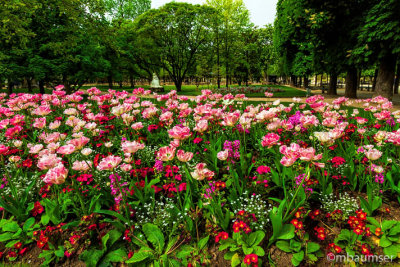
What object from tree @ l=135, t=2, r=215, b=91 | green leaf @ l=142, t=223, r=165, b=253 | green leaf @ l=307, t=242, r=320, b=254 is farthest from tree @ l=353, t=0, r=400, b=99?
tree @ l=135, t=2, r=215, b=91

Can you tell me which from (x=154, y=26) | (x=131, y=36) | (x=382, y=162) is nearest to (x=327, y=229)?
(x=382, y=162)

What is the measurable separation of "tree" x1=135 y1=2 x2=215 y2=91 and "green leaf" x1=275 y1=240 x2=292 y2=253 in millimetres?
23853

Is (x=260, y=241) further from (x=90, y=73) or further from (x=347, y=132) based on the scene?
(x=90, y=73)

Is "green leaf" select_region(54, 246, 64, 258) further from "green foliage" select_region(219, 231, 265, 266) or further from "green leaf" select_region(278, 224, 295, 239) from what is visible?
"green leaf" select_region(278, 224, 295, 239)

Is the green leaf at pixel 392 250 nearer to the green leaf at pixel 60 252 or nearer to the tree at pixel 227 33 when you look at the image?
the green leaf at pixel 60 252

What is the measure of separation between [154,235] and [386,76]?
41.9 feet

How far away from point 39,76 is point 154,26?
43.1ft

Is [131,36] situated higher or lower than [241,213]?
higher

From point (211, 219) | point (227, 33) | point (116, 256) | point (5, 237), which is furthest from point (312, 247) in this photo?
point (227, 33)

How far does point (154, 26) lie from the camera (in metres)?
22.2

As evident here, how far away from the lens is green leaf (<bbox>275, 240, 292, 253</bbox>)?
6.72 ft

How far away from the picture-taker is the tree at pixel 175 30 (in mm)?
22078

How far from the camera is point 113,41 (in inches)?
521

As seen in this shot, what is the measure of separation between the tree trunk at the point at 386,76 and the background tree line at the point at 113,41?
1428 cm
